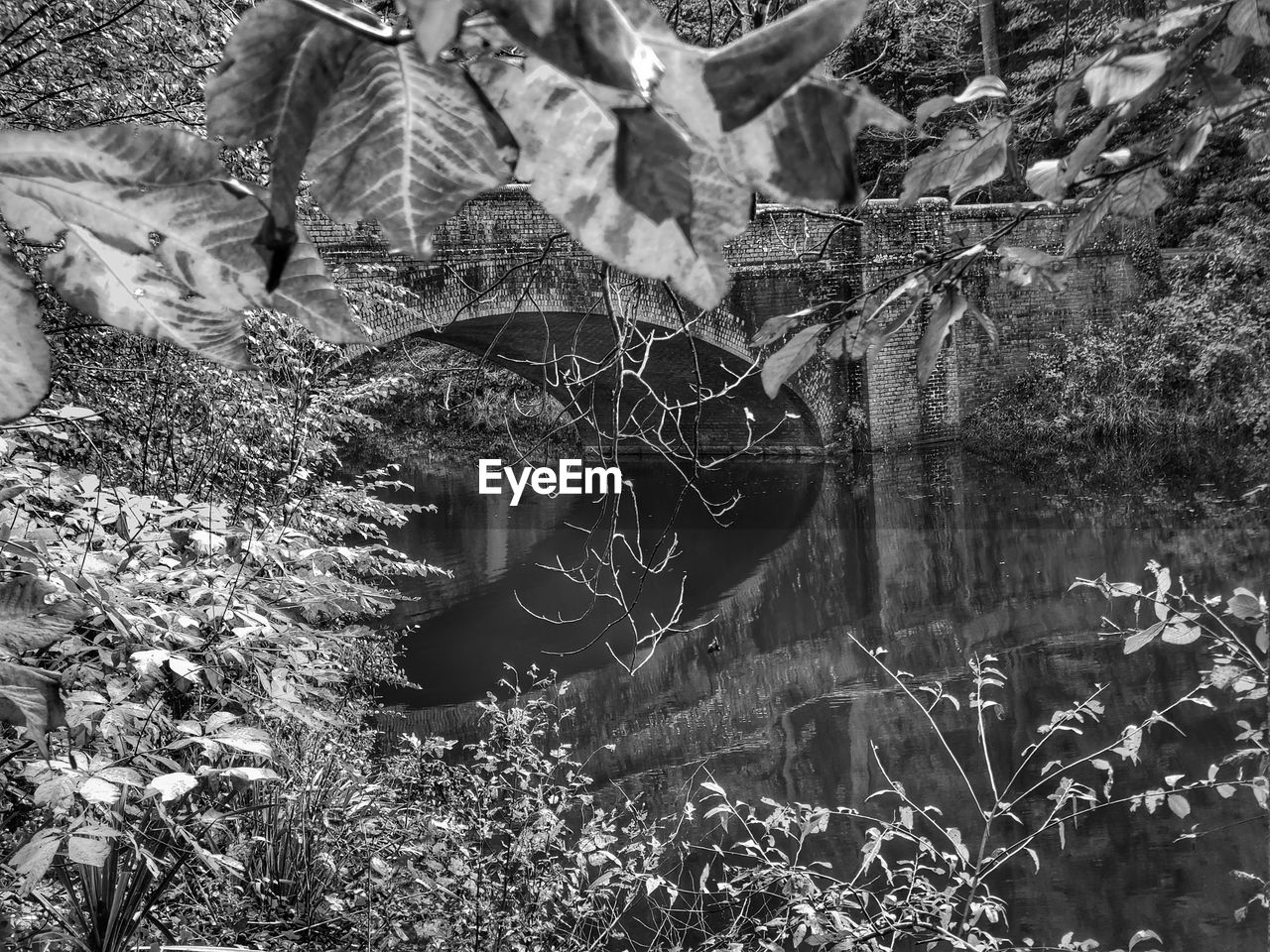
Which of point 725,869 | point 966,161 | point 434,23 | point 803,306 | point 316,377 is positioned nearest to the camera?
point 434,23

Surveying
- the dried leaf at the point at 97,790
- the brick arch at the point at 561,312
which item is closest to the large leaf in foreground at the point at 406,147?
the dried leaf at the point at 97,790

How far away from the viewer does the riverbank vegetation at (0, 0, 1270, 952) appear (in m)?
0.20

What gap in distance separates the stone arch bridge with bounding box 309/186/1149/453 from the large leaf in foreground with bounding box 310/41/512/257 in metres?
9.40

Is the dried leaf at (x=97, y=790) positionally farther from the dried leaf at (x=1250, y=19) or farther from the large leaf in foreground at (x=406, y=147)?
the dried leaf at (x=1250, y=19)

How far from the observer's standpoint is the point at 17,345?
0.25 meters

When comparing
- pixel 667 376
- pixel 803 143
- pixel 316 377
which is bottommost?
pixel 803 143

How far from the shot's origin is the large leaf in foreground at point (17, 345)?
9.9 inches

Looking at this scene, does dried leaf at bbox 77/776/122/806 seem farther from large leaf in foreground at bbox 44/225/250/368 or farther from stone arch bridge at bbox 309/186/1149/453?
stone arch bridge at bbox 309/186/1149/453

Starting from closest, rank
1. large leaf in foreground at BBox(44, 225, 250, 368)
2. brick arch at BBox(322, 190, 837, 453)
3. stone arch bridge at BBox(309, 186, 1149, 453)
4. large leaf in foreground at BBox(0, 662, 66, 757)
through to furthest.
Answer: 1. large leaf in foreground at BBox(44, 225, 250, 368)
2. large leaf in foreground at BBox(0, 662, 66, 757)
3. brick arch at BBox(322, 190, 837, 453)
4. stone arch bridge at BBox(309, 186, 1149, 453)

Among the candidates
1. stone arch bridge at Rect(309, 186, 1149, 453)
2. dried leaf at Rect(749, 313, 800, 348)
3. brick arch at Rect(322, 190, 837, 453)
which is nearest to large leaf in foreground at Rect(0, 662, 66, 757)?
dried leaf at Rect(749, 313, 800, 348)

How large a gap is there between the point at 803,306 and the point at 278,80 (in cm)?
1077

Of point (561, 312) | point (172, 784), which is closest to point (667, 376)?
point (561, 312)

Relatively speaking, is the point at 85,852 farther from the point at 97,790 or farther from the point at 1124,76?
the point at 1124,76

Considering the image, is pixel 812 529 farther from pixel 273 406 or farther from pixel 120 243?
pixel 120 243
